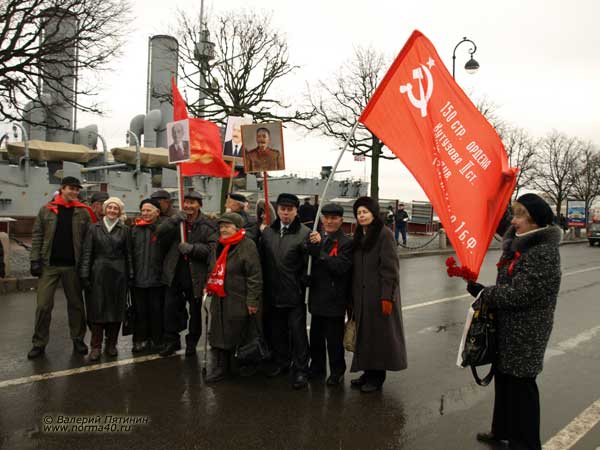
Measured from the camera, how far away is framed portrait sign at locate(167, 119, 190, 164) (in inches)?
231

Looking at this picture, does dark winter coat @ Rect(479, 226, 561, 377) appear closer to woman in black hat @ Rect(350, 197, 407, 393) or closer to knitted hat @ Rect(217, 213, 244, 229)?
woman in black hat @ Rect(350, 197, 407, 393)

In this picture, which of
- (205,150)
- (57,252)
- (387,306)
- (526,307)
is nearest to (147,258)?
(57,252)

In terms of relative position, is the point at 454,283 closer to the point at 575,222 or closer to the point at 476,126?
the point at 476,126

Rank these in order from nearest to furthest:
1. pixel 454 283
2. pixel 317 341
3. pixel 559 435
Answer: pixel 559 435, pixel 317 341, pixel 454 283

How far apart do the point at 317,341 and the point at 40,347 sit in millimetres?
3075

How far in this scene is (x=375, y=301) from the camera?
15.6 ft

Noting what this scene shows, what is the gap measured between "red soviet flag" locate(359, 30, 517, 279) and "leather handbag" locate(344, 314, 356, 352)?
1.46 metres

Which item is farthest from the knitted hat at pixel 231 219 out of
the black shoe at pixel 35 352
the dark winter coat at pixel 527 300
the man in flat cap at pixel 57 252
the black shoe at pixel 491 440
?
the black shoe at pixel 491 440

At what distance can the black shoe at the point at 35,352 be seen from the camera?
554 centimetres

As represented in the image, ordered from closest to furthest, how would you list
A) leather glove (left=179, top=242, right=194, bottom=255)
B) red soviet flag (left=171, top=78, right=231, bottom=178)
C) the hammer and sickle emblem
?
the hammer and sickle emblem → leather glove (left=179, top=242, right=194, bottom=255) → red soviet flag (left=171, top=78, right=231, bottom=178)

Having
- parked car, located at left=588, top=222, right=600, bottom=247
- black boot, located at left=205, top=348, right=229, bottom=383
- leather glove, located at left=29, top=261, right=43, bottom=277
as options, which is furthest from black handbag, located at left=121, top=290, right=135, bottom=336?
parked car, located at left=588, top=222, right=600, bottom=247

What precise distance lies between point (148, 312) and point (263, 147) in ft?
7.61

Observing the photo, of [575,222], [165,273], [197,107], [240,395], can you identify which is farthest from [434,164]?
[575,222]

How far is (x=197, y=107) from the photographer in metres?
18.0
